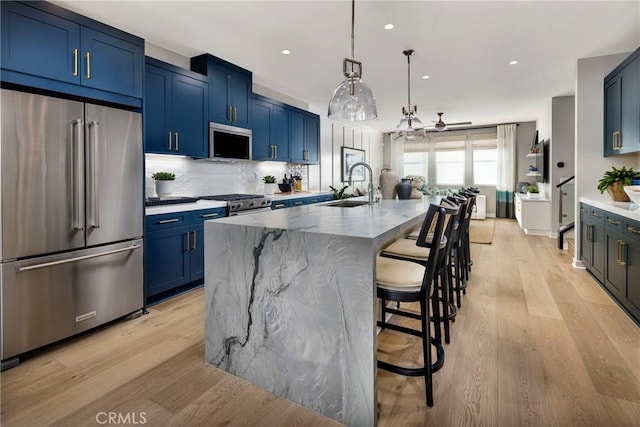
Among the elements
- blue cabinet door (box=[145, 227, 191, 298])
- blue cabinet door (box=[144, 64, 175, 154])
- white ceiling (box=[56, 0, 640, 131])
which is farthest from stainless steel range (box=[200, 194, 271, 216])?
white ceiling (box=[56, 0, 640, 131])

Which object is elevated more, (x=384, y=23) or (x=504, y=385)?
(x=384, y=23)

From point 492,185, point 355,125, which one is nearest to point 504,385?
point 355,125

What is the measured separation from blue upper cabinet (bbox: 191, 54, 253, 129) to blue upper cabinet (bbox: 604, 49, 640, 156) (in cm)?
418

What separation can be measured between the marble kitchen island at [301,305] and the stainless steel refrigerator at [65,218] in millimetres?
1069

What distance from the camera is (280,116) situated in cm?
521

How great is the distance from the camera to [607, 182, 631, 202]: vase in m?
3.33

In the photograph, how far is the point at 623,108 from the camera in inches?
135

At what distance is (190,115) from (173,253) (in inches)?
61.3

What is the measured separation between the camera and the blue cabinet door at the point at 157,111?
3.26 meters

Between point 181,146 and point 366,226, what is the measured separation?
2.67 m

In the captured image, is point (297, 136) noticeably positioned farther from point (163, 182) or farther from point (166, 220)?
point (166, 220)

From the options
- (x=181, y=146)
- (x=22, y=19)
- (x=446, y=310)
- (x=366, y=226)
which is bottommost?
(x=446, y=310)

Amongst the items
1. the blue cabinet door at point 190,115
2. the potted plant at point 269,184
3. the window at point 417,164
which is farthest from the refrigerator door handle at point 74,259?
the window at point 417,164

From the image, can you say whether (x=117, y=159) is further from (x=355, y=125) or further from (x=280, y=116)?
(x=355, y=125)
